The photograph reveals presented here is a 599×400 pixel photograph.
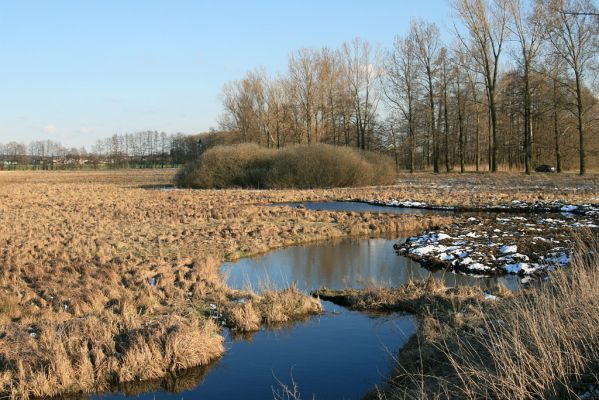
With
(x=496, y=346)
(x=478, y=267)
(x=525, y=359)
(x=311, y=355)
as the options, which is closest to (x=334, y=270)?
(x=478, y=267)

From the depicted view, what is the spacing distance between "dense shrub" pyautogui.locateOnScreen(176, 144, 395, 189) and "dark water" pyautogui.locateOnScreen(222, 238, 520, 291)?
22.1 metres

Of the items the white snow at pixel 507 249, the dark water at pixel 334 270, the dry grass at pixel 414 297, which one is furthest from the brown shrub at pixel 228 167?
the dry grass at pixel 414 297

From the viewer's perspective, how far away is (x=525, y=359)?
515 cm

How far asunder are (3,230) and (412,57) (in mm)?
40473

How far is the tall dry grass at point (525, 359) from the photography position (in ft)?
15.9

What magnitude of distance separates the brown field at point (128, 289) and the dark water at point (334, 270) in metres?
0.68

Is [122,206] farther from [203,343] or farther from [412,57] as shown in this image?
[412,57]

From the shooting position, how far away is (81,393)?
6699 millimetres

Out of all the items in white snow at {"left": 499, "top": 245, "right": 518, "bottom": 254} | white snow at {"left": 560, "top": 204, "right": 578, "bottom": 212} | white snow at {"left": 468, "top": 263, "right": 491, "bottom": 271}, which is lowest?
white snow at {"left": 468, "top": 263, "right": 491, "bottom": 271}

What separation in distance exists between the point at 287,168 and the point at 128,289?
29259 mm

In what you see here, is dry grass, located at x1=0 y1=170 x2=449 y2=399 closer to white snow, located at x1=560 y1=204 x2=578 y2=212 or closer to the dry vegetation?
the dry vegetation

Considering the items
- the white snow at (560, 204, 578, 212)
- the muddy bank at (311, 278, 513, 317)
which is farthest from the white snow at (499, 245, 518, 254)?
the white snow at (560, 204, 578, 212)

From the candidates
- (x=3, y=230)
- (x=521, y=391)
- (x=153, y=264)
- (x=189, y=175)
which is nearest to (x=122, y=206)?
(x=3, y=230)

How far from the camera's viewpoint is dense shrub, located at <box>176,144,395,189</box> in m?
38.6
